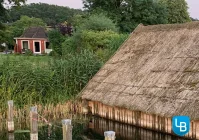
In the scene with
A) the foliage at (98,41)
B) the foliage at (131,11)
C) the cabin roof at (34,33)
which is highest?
the foliage at (131,11)

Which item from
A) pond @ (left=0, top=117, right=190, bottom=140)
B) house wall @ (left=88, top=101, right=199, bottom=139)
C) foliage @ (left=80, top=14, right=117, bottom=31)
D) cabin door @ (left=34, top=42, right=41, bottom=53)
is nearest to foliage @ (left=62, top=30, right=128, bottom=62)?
foliage @ (left=80, top=14, right=117, bottom=31)

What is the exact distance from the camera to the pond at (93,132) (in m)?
12.1

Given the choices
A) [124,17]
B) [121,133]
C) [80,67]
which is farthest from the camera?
[124,17]

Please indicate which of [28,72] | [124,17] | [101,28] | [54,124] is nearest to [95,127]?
[54,124]

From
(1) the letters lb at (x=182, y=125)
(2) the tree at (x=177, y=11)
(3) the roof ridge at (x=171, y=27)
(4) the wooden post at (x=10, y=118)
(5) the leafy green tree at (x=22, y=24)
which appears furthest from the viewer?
(5) the leafy green tree at (x=22, y=24)

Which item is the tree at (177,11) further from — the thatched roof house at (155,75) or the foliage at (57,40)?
the thatched roof house at (155,75)

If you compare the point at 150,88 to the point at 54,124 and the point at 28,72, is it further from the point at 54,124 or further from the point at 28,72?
the point at 28,72

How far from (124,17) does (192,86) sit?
23.5 m

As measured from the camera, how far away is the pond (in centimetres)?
1210

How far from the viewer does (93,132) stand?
13.4 m

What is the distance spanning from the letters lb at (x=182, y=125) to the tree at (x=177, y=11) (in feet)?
121

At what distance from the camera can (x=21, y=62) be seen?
15.4 meters

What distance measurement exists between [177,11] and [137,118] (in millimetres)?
37468

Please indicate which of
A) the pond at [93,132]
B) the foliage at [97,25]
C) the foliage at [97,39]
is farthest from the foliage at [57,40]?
the pond at [93,132]
